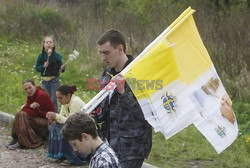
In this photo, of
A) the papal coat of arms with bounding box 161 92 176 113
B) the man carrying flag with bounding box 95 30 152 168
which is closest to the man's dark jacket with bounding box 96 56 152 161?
the man carrying flag with bounding box 95 30 152 168

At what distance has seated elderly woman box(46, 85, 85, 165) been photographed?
7.45 meters

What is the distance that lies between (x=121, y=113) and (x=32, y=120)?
4469mm

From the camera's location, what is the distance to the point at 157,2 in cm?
1898

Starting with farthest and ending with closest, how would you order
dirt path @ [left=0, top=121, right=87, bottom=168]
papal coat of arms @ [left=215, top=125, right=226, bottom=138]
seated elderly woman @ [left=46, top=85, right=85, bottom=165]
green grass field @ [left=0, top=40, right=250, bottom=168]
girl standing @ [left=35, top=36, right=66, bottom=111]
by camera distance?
1. girl standing @ [left=35, top=36, right=66, bottom=111]
2. dirt path @ [left=0, top=121, right=87, bottom=168]
3. seated elderly woman @ [left=46, top=85, right=85, bottom=165]
4. green grass field @ [left=0, top=40, right=250, bottom=168]
5. papal coat of arms @ [left=215, top=125, right=226, bottom=138]

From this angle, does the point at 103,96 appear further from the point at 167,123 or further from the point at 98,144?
the point at 98,144

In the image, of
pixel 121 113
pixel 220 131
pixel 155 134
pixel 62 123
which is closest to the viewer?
pixel 220 131

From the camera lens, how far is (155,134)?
8414mm

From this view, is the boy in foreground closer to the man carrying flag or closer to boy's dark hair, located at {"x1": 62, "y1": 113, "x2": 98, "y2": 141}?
boy's dark hair, located at {"x1": 62, "y1": 113, "x2": 98, "y2": 141}

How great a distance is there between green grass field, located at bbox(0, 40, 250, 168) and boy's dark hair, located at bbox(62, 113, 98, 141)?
3.72 meters

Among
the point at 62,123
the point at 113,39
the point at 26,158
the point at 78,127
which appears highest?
the point at 113,39

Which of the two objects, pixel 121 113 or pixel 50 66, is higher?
pixel 50 66

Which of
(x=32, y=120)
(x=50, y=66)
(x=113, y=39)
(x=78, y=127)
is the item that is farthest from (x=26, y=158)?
(x=78, y=127)

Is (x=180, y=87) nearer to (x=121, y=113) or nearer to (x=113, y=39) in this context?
(x=121, y=113)

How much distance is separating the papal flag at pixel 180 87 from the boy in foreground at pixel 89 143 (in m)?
0.72
